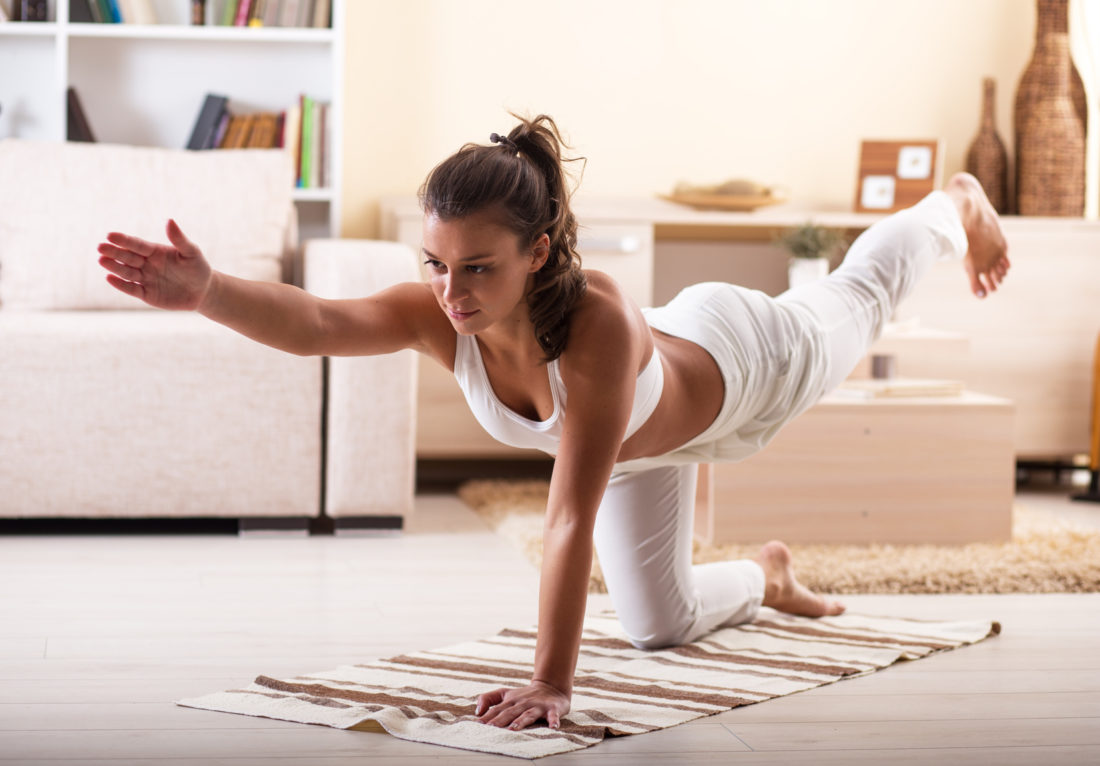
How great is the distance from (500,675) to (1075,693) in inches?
32.3

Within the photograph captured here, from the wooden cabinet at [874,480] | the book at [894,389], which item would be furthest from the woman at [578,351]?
the book at [894,389]

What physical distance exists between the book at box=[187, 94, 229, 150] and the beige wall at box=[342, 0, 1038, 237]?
0.38 metres

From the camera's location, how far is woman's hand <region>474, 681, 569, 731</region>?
1573 mm

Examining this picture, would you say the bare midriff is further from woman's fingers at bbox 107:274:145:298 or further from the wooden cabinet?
the wooden cabinet

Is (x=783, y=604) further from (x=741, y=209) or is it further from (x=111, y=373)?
(x=741, y=209)

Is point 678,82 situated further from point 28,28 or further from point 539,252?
point 539,252

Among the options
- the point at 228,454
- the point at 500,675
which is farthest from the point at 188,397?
the point at 500,675

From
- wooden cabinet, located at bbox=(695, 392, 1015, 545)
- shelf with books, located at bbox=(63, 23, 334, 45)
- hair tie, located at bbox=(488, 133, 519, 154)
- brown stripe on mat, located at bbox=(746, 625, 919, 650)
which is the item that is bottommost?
brown stripe on mat, located at bbox=(746, 625, 919, 650)

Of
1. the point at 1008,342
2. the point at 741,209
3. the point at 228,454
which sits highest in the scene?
the point at 741,209

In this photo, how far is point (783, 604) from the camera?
7.48ft

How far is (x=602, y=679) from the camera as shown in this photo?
1.88 metres

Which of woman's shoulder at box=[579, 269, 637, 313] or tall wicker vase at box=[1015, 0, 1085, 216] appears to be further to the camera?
tall wicker vase at box=[1015, 0, 1085, 216]

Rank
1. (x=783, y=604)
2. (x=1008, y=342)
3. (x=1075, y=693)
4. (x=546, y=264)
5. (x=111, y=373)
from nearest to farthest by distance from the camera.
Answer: (x=546, y=264) → (x=1075, y=693) → (x=783, y=604) → (x=111, y=373) → (x=1008, y=342)

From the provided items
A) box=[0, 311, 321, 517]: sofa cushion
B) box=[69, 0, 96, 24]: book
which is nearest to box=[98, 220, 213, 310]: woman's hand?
box=[0, 311, 321, 517]: sofa cushion
